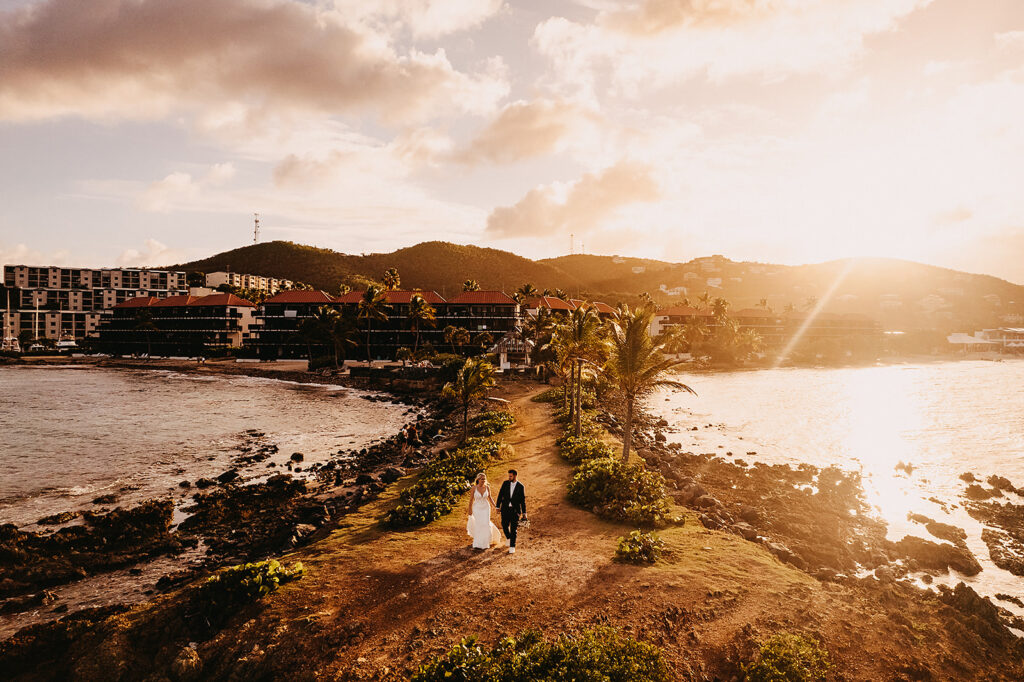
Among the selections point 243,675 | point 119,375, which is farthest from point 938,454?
point 119,375

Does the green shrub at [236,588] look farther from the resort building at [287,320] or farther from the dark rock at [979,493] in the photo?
the resort building at [287,320]

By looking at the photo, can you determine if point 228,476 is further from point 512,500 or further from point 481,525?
point 512,500

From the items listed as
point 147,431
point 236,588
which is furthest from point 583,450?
point 147,431

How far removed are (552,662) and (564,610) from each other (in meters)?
2.15

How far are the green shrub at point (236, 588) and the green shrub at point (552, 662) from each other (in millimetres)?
5540

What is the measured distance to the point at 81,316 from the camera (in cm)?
14675

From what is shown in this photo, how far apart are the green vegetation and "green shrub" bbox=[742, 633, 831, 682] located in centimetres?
1030

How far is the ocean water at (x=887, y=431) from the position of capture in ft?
84.6

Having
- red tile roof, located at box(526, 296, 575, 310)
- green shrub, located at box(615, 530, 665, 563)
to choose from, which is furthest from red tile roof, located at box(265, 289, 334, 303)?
green shrub, located at box(615, 530, 665, 563)

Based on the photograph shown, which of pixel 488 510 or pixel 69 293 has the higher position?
pixel 69 293

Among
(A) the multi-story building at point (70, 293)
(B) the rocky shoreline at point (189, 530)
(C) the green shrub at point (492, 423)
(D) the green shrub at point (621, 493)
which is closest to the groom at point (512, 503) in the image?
(D) the green shrub at point (621, 493)

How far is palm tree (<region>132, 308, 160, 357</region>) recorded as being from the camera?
107938 mm

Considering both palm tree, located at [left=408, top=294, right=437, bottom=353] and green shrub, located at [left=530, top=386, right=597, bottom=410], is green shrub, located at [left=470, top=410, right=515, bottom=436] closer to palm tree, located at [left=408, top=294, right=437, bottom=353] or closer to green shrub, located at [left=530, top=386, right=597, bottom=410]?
green shrub, located at [left=530, top=386, right=597, bottom=410]

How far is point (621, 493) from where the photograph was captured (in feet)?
58.3
